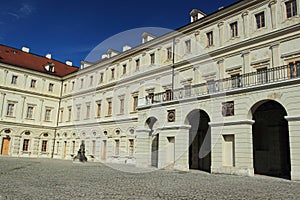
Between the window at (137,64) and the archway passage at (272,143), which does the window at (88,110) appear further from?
the archway passage at (272,143)

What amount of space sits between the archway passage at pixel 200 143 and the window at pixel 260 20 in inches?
286

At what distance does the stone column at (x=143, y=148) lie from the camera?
21000 millimetres

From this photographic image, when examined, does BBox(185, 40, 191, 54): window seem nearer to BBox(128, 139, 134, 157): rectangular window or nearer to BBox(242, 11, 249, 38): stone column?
BBox(242, 11, 249, 38): stone column

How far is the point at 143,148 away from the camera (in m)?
21.2

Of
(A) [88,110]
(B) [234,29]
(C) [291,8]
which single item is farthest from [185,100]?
(A) [88,110]

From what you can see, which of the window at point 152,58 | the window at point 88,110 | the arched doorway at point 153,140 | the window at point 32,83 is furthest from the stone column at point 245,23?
the window at point 32,83

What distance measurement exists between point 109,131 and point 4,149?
47.6ft

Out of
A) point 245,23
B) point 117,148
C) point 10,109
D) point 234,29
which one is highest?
point 245,23

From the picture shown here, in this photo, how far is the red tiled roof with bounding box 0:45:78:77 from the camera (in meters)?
36.7

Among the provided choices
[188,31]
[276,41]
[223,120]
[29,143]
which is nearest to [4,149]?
[29,143]

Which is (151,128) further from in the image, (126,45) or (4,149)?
(4,149)

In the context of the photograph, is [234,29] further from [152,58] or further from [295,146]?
[295,146]

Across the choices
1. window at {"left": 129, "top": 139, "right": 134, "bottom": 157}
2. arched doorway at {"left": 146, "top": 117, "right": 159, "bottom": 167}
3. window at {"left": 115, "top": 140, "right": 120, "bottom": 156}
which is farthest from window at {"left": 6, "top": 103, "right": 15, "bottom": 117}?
arched doorway at {"left": 146, "top": 117, "right": 159, "bottom": 167}

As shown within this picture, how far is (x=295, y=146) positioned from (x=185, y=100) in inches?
289
